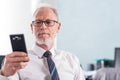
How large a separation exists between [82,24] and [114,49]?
651mm

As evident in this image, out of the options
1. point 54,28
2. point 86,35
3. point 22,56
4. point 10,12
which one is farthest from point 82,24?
point 22,56

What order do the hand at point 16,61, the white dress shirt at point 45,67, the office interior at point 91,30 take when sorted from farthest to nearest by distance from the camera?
1. the office interior at point 91,30
2. the white dress shirt at point 45,67
3. the hand at point 16,61

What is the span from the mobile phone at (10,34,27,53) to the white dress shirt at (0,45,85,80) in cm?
31

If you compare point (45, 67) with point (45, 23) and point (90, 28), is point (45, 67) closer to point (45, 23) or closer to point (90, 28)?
point (45, 23)

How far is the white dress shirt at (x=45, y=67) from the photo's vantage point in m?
1.61

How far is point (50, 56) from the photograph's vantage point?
1.68m

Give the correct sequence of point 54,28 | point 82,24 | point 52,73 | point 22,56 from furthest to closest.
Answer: point 82,24 → point 54,28 → point 52,73 → point 22,56

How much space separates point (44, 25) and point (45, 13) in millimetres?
104

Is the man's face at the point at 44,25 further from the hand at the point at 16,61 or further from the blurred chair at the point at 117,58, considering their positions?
the blurred chair at the point at 117,58

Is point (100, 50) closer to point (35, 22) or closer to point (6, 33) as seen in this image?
point (6, 33)

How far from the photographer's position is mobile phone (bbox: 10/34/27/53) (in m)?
1.24

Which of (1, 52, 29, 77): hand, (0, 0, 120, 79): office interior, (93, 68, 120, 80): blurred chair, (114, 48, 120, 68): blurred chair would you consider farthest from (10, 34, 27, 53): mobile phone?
(0, 0, 120, 79): office interior

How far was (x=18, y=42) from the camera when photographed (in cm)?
125

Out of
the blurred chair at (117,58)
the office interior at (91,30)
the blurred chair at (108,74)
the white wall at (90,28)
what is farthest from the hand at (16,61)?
the white wall at (90,28)
